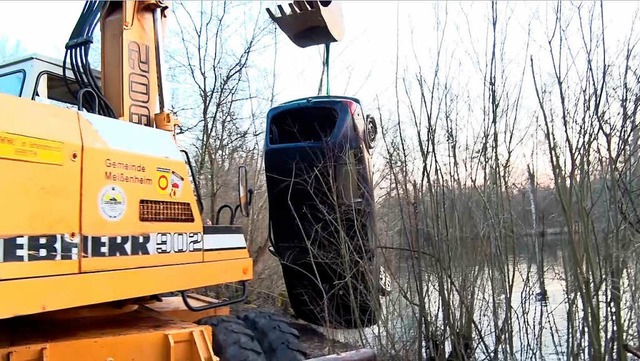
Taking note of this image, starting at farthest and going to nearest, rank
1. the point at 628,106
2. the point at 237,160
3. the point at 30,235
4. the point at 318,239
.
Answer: the point at 237,160
the point at 318,239
the point at 628,106
the point at 30,235

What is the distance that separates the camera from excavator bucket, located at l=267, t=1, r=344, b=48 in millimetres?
6234

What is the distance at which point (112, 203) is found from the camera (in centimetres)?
325

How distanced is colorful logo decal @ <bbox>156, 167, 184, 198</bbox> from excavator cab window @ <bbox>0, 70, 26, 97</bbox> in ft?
4.19

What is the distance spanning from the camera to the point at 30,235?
2.85 metres

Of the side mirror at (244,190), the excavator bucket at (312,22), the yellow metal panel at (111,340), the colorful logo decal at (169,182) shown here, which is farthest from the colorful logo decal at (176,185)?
the excavator bucket at (312,22)

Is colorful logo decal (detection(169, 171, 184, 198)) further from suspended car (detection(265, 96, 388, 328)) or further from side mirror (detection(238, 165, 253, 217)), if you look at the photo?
suspended car (detection(265, 96, 388, 328))

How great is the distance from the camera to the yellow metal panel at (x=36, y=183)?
278cm

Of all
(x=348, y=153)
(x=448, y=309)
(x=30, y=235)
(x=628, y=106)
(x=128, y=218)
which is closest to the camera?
(x=30, y=235)

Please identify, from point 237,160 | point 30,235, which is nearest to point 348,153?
point 30,235

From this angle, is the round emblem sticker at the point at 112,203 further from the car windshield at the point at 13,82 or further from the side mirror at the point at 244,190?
the car windshield at the point at 13,82

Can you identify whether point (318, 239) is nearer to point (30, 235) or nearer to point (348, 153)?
point (348, 153)

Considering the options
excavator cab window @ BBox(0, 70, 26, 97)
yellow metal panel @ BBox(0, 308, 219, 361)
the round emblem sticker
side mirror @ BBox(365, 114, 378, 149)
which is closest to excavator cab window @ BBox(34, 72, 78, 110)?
excavator cab window @ BBox(0, 70, 26, 97)

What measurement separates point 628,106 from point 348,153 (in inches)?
110

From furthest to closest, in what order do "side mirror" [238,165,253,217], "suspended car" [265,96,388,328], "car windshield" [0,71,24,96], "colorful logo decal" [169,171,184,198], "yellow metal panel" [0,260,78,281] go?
"suspended car" [265,96,388,328] < "side mirror" [238,165,253,217] < "car windshield" [0,71,24,96] < "colorful logo decal" [169,171,184,198] < "yellow metal panel" [0,260,78,281]
